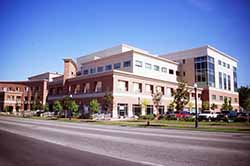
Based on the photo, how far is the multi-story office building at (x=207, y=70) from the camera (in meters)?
73.6

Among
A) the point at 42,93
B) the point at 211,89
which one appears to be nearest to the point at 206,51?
the point at 211,89

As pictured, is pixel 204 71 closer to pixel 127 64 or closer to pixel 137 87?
pixel 127 64

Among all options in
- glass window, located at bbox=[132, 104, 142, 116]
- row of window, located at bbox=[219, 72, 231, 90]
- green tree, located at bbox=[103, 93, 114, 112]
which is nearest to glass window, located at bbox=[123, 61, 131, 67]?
glass window, located at bbox=[132, 104, 142, 116]

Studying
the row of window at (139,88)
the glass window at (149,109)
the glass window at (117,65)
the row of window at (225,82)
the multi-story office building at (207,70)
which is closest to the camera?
the row of window at (139,88)

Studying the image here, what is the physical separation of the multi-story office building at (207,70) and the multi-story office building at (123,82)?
5.16m

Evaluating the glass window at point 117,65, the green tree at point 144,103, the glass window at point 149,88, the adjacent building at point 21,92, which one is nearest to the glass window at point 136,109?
the green tree at point 144,103

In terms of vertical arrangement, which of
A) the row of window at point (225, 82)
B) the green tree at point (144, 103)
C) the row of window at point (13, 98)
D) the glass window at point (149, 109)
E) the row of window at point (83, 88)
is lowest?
the glass window at point (149, 109)

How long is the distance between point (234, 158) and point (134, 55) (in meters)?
50.0

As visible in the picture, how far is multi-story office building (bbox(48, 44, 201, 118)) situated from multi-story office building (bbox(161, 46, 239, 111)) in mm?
5164

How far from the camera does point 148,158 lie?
9836mm

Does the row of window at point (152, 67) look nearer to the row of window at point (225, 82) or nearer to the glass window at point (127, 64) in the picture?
the glass window at point (127, 64)

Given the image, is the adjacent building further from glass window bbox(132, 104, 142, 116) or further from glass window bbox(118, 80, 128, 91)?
glass window bbox(132, 104, 142, 116)

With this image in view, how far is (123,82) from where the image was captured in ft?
173

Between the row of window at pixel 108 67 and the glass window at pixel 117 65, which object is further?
the glass window at pixel 117 65
